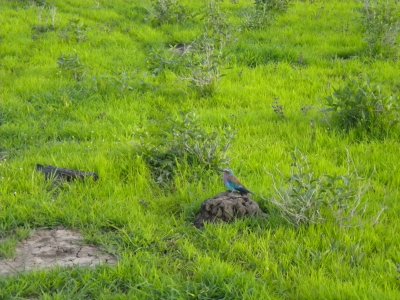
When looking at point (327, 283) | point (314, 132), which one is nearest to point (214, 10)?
point (314, 132)

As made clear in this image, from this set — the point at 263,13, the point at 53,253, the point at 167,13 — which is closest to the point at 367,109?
the point at 53,253

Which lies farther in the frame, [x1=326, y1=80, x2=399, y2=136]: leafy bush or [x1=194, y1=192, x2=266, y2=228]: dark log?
[x1=326, y1=80, x2=399, y2=136]: leafy bush

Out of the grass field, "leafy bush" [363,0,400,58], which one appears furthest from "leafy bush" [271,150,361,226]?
"leafy bush" [363,0,400,58]

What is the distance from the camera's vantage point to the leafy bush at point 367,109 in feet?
23.2

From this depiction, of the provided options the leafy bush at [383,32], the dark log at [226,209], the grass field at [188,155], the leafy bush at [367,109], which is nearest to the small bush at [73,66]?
the grass field at [188,155]

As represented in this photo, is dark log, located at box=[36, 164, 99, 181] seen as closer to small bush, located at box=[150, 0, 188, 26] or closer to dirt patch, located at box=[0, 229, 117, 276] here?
dirt patch, located at box=[0, 229, 117, 276]

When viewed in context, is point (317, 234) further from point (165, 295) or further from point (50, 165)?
point (50, 165)

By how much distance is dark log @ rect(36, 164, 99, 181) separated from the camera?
6225 millimetres

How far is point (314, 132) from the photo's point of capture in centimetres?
741

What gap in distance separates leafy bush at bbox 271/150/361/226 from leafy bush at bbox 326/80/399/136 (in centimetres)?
212

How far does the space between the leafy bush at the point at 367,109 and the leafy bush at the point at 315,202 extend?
2.12m

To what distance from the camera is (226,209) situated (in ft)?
17.6

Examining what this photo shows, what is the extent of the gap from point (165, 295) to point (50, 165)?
283 centimetres

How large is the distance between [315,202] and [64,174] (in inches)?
110
